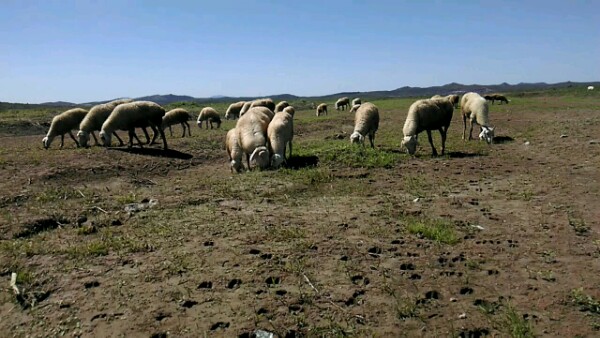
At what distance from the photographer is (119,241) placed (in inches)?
310

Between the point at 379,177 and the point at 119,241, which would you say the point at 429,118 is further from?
the point at 119,241

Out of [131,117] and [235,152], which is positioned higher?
[131,117]

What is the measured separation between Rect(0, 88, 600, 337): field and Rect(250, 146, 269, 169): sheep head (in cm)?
71

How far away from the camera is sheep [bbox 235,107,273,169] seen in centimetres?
1436

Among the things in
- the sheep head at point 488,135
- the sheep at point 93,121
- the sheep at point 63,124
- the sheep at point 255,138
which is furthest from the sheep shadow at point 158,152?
the sheep head at point 488,135

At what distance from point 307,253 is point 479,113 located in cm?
1639

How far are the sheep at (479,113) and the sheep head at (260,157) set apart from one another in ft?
34.9

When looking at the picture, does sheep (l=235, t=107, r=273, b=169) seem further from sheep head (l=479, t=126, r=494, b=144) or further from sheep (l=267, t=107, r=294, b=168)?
sheep head (l=479, t=126, r=494, b=144)

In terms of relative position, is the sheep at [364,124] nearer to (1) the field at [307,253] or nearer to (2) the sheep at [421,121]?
(2) the sheep at [421,121]

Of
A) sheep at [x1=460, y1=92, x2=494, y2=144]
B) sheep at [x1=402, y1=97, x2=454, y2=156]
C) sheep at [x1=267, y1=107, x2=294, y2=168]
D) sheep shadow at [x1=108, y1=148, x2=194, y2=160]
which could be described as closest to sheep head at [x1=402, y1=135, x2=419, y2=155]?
sheep at [x1=402, y1=97, x2=454, y2=156]

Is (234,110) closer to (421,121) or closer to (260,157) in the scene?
(421,121)

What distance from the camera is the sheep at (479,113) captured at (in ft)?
65.0

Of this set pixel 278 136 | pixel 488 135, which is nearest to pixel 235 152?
pixel 278 136

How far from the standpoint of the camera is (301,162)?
15.4 meters
